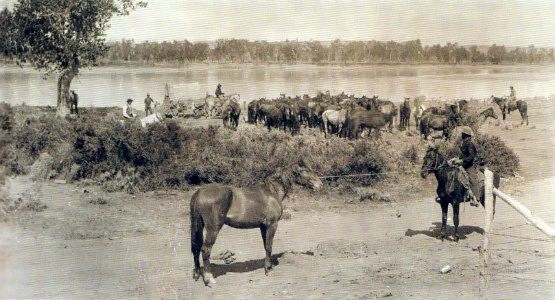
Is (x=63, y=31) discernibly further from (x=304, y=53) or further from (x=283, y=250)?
(x=304, y=53)

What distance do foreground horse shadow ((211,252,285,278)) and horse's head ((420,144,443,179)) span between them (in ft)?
10.8

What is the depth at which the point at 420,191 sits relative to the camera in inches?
651

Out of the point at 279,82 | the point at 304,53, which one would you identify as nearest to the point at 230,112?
the point at 279,82

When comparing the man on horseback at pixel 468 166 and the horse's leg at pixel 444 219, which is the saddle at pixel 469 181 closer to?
the man on horseback at pixel 468 166

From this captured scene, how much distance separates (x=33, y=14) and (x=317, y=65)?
46383 mm

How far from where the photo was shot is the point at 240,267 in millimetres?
10375

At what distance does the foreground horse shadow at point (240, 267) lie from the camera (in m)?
10.1

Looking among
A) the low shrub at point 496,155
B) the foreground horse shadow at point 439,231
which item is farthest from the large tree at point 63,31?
the foreground horse shadow at point 439,231

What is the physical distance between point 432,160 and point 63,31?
1656cm

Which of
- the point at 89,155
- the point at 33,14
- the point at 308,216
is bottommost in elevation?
the point at 308,216

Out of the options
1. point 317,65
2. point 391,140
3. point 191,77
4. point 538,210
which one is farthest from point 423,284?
point 317,65

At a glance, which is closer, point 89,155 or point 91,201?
point 91,201

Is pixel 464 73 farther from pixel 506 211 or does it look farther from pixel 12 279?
pixel 12 279

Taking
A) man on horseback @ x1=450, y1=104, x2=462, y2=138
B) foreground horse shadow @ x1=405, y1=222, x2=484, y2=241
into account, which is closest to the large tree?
man on horseback @ x1=450, y1=104, x2=462, y2=138
